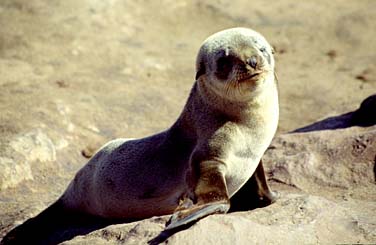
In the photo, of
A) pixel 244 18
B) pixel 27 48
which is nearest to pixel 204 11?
pixel 244 18

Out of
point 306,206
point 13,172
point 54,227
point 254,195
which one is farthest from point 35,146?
point 306,206

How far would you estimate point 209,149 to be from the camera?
4.62 metres

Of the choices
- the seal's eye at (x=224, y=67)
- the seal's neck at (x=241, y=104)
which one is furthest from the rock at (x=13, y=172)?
the seal's eye at (x=224, y=67)

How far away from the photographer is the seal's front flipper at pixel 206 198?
4.12 m

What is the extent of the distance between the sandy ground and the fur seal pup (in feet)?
3.61

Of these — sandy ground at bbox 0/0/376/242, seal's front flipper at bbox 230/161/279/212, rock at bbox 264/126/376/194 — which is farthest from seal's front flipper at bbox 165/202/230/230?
sandy ground at bbox 0/0/376/242

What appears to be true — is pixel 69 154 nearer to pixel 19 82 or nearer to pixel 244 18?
pixel 19 82


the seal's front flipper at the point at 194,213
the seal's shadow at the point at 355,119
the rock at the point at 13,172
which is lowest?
the rock at the point at 13,172

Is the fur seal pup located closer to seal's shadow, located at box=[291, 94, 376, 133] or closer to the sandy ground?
the sandy ground

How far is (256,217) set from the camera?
4465mm

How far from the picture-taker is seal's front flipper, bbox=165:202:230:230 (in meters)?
4.05

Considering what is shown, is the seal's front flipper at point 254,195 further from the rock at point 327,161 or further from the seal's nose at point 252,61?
the seal's nose at point 252,61

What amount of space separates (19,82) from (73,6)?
8.01ft

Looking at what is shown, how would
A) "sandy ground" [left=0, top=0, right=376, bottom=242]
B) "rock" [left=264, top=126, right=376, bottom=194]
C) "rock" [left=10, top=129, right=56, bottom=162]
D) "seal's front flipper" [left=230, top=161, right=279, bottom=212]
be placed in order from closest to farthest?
"seal's front flipper" [left=230, top=161, right=279, bottom=212] < "rock" [left=264, top=126, right=376, bottom=194] < "rock" [left=10, top=129, right=56, bottom=162] < "sandy ground" [left=0, top=0, right=376, bottom=242]
